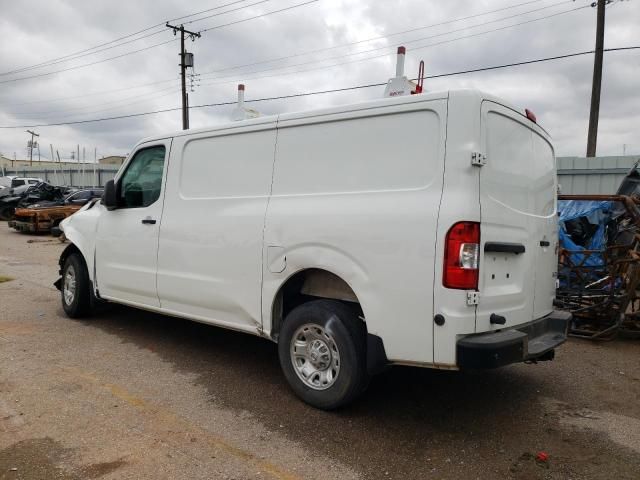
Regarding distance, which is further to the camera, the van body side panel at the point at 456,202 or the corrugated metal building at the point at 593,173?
the corrugated metal building at the point at 593,173

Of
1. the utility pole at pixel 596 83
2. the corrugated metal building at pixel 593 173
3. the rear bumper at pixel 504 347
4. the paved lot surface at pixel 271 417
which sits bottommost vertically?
the paved lot surface at pixel 271 417

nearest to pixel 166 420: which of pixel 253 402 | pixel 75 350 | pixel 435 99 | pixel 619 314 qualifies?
pixel 253 402

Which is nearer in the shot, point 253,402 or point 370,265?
point 370,265

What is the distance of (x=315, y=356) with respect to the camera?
3777 millimetres

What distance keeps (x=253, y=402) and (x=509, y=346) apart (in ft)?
6.36

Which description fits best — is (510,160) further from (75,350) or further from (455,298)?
(75,350)

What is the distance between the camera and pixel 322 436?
3.43m

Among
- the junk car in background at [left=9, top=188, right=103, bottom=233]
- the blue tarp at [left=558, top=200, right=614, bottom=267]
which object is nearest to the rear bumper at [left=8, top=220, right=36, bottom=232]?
the junk car in background at [left=9, top=188, right=103, bottom=233]

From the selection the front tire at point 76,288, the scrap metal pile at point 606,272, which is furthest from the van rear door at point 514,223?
the front tire at point 76,288

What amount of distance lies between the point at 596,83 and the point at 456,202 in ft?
49.3

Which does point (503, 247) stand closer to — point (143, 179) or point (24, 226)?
point (143, 179)

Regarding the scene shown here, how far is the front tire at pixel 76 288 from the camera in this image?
619 cm

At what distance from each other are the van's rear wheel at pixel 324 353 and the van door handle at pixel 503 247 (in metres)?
1.03

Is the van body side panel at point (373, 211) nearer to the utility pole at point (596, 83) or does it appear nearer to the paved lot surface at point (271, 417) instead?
the paved lot surface at point (271, 417)
